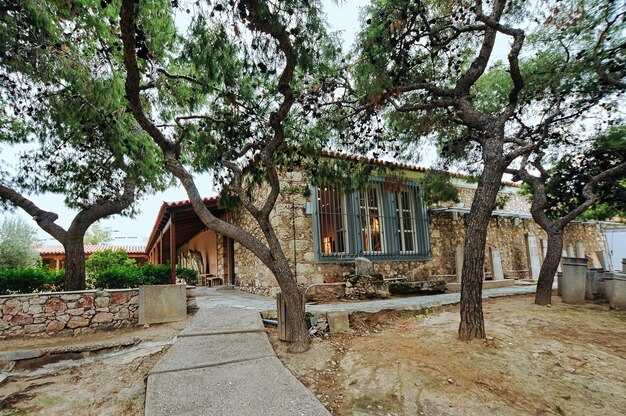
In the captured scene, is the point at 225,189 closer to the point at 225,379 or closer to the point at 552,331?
the point at 225,379

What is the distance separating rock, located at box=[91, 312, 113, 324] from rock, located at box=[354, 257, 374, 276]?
17.2 ft

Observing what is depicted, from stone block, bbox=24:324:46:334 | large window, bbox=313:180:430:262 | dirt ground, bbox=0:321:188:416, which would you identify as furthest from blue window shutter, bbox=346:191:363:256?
stone block, bbox=24:324:46:334

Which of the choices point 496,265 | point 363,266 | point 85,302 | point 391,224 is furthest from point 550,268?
point 85,302

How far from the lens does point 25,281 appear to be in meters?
5.81

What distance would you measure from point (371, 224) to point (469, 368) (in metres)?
5.11

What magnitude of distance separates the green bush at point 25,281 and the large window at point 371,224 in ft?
18.8

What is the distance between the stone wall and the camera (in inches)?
279

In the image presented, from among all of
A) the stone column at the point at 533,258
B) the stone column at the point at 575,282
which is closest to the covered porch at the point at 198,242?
the stone column at the point at 575,282

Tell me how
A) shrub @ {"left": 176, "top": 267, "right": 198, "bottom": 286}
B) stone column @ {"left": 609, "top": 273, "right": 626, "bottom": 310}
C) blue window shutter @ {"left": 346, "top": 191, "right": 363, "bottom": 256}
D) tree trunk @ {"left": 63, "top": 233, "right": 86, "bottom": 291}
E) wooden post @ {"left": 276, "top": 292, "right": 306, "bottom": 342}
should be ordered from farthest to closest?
1. shrub @ {"left": 176, "top": 267, "right": 198, "bottom": 286}
2. blue window shutter @ {"left": 346, "top": 191, "right": 363, "bottom": 256}
3. tree trunk @ {"left": 63, "top": 233, "right": 86, "bottom": 291}
4. stone column @ {"left": 609, "top": 273, "right": 626, "bottom": 310}
5. wooden post @ {"left": 276, "top": 292, "right": 306, "bottom": 342}

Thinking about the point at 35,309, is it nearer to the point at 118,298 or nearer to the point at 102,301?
the point at 102,301

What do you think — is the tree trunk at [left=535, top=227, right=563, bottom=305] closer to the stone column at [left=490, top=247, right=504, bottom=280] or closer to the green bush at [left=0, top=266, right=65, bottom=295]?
the stone column at [left=490, top=247, right=504, bottom=280]

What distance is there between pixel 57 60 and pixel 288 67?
4.23 m

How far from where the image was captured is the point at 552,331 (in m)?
4.69

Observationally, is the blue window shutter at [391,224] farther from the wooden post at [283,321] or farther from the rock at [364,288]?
the wooden post at [283,321]
